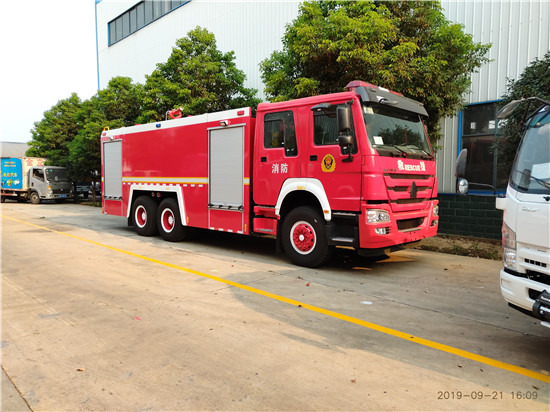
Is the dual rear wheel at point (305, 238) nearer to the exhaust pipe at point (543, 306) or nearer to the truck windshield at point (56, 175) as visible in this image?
the exhaust pipe at point (543, 306)

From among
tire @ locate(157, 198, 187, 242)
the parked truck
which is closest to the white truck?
tire @ locate(157, 198, 187, 242)

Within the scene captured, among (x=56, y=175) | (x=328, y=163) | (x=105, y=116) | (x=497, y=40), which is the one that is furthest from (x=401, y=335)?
(x=56, y=175)

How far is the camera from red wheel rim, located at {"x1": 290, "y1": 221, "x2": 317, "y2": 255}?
6.98 metres

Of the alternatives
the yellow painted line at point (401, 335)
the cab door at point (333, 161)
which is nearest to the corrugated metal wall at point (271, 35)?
the cab door at point (333, 161)

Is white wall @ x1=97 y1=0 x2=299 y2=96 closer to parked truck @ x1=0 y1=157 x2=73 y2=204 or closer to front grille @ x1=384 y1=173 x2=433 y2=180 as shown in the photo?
parked truck @ x1=0 y1=157 x2=73 y2=204

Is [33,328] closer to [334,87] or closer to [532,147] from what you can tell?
[532,147]

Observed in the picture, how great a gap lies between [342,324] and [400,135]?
3932 millimetres

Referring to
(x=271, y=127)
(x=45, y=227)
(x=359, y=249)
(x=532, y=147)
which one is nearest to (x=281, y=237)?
(x=359, y=249)

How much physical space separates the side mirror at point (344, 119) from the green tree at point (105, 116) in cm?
1698

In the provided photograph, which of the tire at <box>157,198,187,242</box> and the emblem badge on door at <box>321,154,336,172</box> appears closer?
the emblem badge on door at <box>321,154,336,172</box>

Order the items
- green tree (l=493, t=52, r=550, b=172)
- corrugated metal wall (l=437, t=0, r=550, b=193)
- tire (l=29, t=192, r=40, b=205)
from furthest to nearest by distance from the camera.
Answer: tire (l=29, t=192, r=40, b=205)
corrugated metal wall (l=437, t=0, r=550, b=193)
green tree (l=493, t=52, r=550, b=172)

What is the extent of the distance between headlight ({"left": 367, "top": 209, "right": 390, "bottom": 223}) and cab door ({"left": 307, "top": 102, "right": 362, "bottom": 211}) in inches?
8.9

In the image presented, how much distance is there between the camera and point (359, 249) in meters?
6.46

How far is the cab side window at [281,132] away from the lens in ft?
23.5
